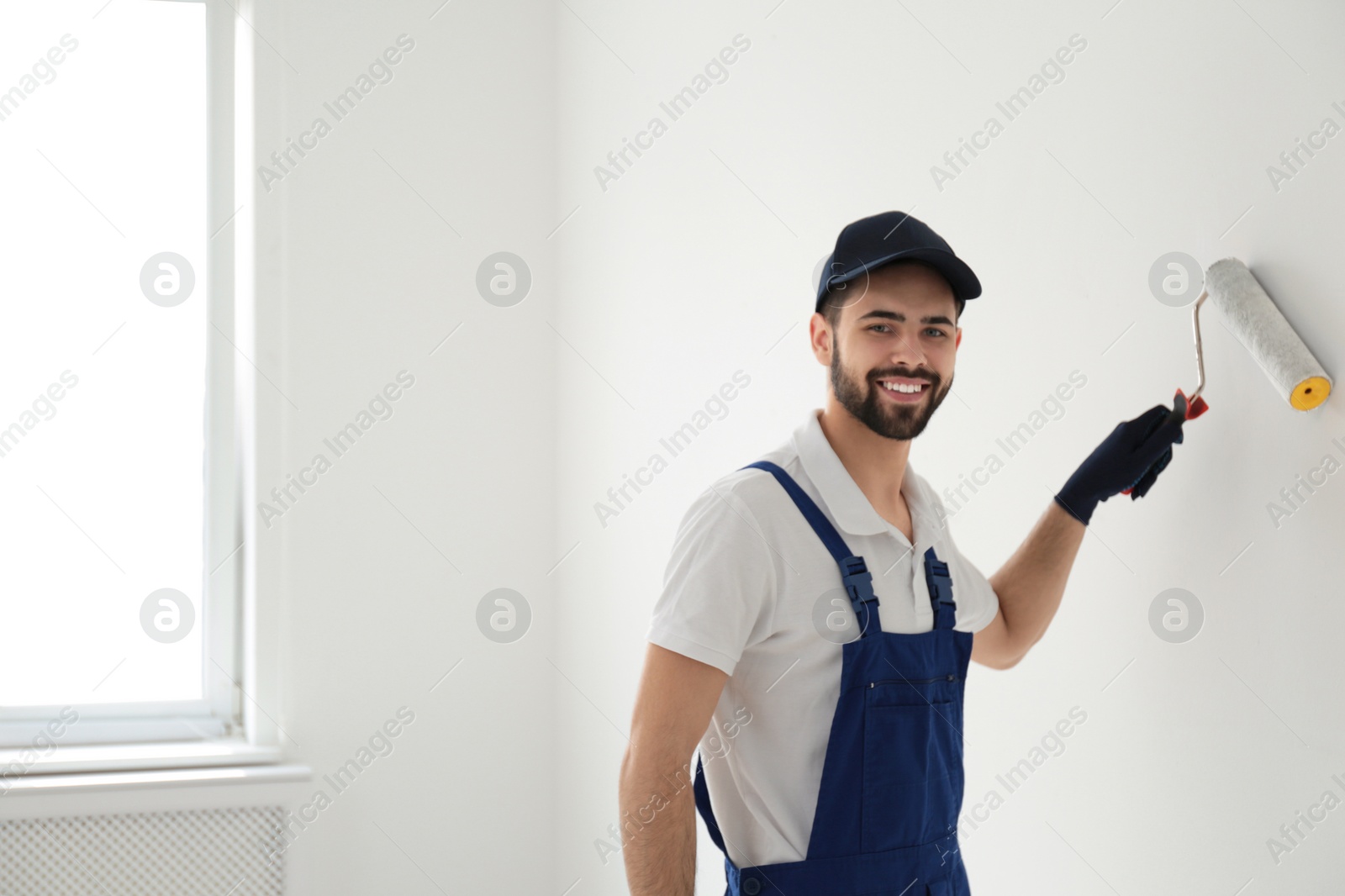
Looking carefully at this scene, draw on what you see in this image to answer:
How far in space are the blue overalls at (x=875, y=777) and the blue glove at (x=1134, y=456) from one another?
0.25 meters

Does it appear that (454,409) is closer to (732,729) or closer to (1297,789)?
(732,729)

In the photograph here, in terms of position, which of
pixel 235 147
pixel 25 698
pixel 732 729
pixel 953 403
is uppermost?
pixel 235 147

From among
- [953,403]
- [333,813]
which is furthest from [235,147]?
[953,403]

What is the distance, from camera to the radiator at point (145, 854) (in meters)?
2.54

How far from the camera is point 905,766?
1.10 meters

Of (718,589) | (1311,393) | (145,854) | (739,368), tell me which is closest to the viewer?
(1311,393)

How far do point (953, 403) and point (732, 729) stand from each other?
2.19ft

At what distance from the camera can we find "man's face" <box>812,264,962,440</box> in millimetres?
1170

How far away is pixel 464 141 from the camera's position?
2.99m

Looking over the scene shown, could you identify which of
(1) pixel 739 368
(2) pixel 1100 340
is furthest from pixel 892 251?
(1) pixel 739 368

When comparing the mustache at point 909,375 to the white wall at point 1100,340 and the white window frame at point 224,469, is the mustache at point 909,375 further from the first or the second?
the white window frame at point 224,469

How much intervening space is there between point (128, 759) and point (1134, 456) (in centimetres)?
251

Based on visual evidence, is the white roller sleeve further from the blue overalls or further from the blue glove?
the blue overalls

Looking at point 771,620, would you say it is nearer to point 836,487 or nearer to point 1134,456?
point 836,487
